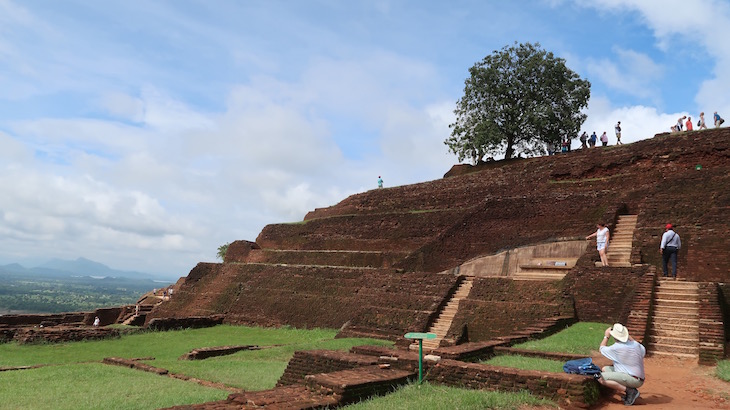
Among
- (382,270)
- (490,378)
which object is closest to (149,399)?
(490,378)

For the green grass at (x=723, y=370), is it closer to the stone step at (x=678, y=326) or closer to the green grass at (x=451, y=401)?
the stone step at (x=678, y=326)

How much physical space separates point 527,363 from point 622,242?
7.78 m

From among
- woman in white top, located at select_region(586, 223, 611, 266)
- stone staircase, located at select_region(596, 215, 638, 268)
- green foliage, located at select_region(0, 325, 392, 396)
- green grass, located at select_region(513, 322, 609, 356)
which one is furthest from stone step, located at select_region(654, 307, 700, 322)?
green foliage, located at select_region(0, 325, 392, 396)

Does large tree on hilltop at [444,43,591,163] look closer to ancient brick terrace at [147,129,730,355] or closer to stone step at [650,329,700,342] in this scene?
ancient brick terrace at [147,129,730,355]

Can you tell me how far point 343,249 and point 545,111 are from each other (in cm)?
1311

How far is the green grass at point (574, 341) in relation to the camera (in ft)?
31.6

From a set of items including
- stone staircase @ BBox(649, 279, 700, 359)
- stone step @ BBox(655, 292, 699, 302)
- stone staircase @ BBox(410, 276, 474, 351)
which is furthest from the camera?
stone staircase @ BBox(410, 276, 474, 351)

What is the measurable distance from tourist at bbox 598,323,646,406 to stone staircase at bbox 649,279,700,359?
11.3 feet

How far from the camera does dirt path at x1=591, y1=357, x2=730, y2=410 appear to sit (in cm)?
657

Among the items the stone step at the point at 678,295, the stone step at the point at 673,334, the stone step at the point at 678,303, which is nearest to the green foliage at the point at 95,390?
the stone step at the point at 673,334

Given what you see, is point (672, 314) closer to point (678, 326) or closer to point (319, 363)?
point (678, 326)

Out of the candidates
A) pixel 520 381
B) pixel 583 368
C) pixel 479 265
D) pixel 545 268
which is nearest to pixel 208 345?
pixel 479 265

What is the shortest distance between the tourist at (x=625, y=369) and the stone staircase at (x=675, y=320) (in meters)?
3.46

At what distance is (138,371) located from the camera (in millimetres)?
10953
